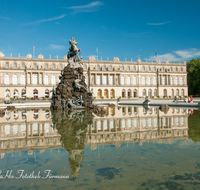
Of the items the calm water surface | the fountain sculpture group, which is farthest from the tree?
the calm water surface

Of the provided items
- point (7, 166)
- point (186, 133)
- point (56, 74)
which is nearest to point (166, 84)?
point (56, 74)

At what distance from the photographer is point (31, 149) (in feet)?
22.6

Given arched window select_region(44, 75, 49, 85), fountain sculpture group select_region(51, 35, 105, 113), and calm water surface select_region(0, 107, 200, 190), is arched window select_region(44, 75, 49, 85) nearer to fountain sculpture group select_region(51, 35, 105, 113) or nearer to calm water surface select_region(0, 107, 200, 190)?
fountain sculpture group select_region(51, 35, 105, 113)

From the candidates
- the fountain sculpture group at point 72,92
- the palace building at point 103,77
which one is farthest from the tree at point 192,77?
the fountain sculpture group at point 72,92

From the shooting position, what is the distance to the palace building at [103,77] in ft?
227

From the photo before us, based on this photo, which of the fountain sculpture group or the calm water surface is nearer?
the calm water surface

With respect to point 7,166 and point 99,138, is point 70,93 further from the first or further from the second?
point 7,166

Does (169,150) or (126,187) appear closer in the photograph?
(126,187)

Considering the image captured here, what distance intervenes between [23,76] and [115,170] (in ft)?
235

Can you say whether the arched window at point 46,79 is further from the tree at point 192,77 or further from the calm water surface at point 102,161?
the calm water surface at point 102,161

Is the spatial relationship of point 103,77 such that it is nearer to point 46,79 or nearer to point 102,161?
point 46,79

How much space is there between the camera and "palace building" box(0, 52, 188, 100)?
2726 inches

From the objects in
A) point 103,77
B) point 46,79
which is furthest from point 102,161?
point 103,77

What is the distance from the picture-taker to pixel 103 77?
78062 mm
